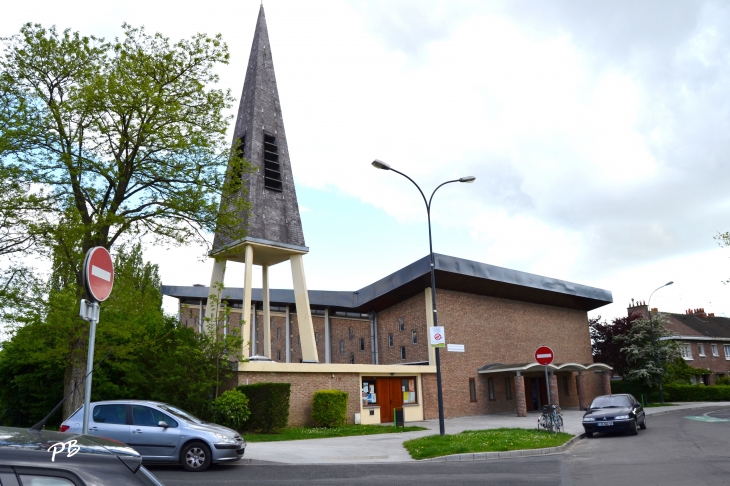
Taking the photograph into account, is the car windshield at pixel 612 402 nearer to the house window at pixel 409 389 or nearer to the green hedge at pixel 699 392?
the house window at pixel 409 389

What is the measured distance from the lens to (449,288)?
114ft

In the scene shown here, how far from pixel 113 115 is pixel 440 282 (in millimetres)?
20249

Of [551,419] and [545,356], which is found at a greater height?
[545,356]

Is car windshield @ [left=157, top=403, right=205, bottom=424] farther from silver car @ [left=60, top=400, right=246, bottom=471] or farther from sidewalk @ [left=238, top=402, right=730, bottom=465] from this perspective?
sidewalk @ [left=238, top=402, right=730, bottom=465]

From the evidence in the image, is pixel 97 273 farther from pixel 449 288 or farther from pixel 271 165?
pixel 449 288

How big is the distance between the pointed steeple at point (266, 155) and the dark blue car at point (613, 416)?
605 inches

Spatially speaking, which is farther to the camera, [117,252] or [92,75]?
[117,252]

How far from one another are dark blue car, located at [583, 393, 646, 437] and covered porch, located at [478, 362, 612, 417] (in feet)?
30.9

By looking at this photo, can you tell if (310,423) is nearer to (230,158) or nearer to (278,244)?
(278,244)

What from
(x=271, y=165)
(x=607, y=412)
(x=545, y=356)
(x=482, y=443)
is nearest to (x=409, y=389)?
(x=607, y=412)

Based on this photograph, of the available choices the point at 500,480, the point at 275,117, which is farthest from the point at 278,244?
the point at 500,480

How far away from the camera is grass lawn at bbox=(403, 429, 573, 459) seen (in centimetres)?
1544

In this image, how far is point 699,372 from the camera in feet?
174

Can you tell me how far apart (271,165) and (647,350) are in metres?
32.6
